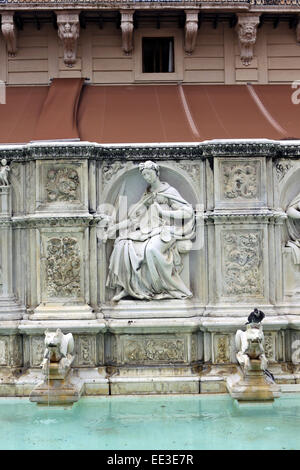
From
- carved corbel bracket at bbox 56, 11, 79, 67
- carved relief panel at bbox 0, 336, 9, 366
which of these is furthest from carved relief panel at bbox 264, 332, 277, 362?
carved corbel bracket at bbox 56, 11, 79, 67

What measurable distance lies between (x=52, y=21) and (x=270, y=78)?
4.90 metres

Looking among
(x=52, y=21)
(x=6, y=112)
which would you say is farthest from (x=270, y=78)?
(x=6, y=112)

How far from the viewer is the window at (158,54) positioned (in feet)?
46.4

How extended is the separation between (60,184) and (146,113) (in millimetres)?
2698

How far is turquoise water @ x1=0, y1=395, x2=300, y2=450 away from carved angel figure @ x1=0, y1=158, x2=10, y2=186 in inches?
139

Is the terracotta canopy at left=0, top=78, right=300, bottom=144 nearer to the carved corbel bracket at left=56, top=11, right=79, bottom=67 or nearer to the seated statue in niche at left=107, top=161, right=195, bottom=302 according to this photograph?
the carved corbel bracket at left=56, top=11, right=79, bottom=67

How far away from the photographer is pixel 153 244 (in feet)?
34.4

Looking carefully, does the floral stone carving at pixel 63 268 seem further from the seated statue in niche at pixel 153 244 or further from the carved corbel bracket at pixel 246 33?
the carved corbel bracket at pixel 246 33

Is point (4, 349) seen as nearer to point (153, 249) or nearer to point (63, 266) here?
point (63, 266)

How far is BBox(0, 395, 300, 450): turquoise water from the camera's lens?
7984mm

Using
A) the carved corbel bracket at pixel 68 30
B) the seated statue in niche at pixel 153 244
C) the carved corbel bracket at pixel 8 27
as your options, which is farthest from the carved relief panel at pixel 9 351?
the carved corbel bracket at pixel 8 27

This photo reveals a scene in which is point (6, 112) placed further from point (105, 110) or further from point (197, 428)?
point (197, 428)

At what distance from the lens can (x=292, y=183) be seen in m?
11.0

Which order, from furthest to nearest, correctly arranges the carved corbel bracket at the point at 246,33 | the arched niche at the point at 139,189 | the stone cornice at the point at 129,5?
the carved corbel bracket at the point at 246,33, the stone cornice at the point at 129,5, the arched niche at the point at 139,189
